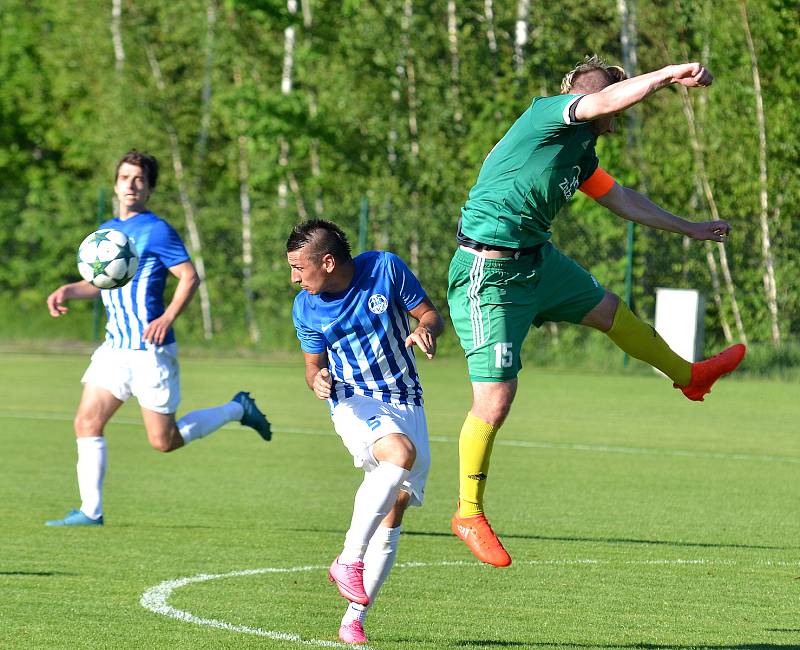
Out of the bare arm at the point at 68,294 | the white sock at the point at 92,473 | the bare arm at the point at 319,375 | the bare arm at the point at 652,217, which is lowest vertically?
the white sock at the point at 92,473

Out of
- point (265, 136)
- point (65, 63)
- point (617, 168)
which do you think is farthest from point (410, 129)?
point (65, 63)

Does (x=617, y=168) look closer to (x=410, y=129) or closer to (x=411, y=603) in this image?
(x=410, y=129)

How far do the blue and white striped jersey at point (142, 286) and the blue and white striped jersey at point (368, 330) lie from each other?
10.4 feet

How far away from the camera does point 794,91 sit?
25.8m

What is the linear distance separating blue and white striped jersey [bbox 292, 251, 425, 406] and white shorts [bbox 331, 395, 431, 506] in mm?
69

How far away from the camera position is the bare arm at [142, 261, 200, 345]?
9375 millimetres

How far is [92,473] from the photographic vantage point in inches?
365

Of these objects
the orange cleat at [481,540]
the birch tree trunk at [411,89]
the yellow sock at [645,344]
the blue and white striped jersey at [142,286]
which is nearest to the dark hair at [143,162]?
the blue and white striped jersey at [142,286]

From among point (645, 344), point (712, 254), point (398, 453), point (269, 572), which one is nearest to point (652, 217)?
point (645, 344)

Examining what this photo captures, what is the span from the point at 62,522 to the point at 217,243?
20480 millimetres

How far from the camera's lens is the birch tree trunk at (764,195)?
81.4ft

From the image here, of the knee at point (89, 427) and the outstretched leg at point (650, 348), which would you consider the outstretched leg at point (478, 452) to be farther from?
the knee at point (89, 427)

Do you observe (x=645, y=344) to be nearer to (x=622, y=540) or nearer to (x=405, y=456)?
(x=622, y=540)

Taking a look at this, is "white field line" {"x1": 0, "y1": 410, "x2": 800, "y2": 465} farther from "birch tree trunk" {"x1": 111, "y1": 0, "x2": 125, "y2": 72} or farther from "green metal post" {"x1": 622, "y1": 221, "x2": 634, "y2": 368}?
"birch tree trunk" {"x1": 111, "y1": 0, "x2": 125, "y2": 72}
